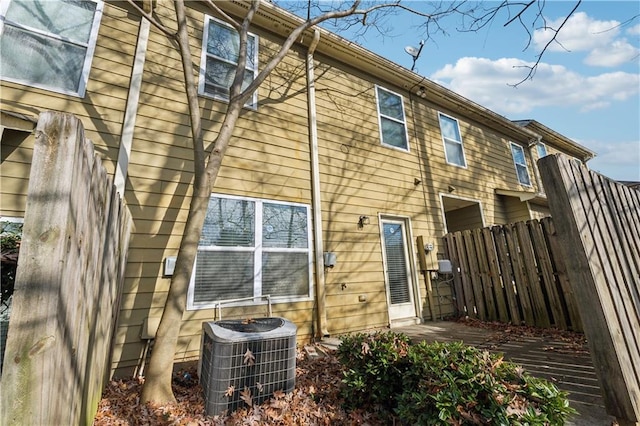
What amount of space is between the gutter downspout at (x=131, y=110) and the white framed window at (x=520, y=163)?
10849mm

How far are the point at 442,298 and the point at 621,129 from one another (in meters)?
4.23

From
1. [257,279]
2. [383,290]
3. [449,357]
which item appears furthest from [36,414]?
[383,290]

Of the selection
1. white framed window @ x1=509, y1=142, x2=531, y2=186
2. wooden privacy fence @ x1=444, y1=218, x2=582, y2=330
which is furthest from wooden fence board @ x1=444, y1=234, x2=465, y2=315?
white framed window @ x1=509, y1=142, x2=531, y2=186

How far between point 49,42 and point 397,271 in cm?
649

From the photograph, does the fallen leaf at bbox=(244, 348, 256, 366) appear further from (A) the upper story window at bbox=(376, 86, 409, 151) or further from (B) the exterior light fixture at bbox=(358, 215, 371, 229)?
(A) the upper story window at bbox=(376, 86, 409, 151)

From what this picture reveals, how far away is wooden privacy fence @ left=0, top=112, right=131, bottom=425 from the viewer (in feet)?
3.93

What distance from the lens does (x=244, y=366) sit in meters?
2.69

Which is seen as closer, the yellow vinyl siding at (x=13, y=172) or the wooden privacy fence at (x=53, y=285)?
the wooden privacy fence at (x=53, y=285)

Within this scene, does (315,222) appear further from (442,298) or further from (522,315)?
(522,315)

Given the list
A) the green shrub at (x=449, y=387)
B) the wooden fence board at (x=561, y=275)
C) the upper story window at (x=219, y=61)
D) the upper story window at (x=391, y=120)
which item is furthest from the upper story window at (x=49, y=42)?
the wooden fence board at (x=561, y=275)

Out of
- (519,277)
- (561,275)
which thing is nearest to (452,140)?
(519,277)

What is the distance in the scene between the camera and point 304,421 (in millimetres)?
2465

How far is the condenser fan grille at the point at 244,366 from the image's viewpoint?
260 centimetres

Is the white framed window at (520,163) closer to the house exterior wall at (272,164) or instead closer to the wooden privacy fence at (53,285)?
the house exterior wall at (272,164)
